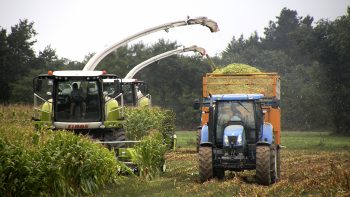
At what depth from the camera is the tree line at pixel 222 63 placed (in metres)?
47.8

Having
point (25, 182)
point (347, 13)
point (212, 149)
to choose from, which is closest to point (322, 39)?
point (347, 13)

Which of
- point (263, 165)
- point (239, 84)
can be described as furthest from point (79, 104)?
point (263, 165)

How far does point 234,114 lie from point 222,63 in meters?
61.1

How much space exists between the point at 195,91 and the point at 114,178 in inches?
1943

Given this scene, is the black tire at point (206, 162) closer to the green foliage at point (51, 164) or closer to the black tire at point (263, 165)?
the black tire at point (263, 165)

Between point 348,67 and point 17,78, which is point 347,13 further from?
point 17,78

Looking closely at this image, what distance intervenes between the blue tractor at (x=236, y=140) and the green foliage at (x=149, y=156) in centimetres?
199

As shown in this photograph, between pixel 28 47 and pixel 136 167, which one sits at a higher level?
pixel 28 47

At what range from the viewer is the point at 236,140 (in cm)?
1609

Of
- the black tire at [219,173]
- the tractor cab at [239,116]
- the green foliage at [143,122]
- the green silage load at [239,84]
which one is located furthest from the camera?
the green foliage at [143,122]

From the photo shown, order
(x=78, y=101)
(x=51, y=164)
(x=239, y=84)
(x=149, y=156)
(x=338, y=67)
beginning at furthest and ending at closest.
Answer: (x=338, y=67)
(x=239, y=84)
(x=78, y=101)
(x=149, y=156)
(x=51, y=164)

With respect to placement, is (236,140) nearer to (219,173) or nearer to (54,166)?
(219,173)

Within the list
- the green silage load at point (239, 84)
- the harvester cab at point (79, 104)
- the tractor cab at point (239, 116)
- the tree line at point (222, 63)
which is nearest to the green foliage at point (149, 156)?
the harvester cab at point (79, 104)

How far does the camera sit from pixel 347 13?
2031 inches
